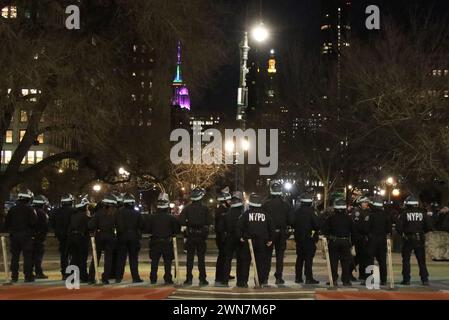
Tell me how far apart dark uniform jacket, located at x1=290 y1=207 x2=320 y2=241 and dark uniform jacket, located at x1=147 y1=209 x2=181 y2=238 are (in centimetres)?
269

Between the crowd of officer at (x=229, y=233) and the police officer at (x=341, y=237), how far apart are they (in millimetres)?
22

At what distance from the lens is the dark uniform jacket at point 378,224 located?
51.9ft

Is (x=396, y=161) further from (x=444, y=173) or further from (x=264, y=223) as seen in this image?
(x=264, y=223)

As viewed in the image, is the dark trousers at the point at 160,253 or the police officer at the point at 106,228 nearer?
the dark trousers at the point at 160,253

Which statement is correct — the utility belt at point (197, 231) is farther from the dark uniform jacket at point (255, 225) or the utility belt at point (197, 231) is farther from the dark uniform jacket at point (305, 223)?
the dark uniform jacket at point (305, 223)

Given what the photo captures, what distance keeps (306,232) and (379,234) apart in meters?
1.65

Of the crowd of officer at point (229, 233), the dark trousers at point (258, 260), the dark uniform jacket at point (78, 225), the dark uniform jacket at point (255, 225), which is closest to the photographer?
the dark uniform jacket at point (255, 225)

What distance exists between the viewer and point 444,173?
24078 mm

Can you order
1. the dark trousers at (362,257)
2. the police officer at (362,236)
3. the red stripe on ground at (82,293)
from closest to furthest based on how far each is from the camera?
the red stripe on ground at (82,293) < the police officer at (362,236) < the dark trousers at (362,257)

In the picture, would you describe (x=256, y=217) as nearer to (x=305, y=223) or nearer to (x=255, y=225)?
(x=255, y=225)

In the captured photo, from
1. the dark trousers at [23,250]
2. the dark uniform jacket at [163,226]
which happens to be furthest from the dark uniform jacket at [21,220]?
the dark uniform jacket at [163,226]

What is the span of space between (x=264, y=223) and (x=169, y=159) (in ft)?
102

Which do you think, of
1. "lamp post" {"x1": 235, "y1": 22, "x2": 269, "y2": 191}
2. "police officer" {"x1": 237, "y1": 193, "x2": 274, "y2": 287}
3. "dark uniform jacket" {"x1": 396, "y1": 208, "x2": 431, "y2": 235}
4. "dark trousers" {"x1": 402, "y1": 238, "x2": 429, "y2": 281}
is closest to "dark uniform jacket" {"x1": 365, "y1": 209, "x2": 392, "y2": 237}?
"dark uniform jacket" {"x1": 396, "y1": 208, "x2": 431, "y2": 235}
